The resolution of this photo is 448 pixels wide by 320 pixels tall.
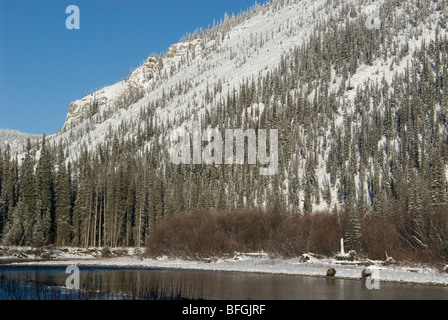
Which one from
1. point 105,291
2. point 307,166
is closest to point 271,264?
point 105,291

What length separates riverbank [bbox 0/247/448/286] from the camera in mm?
40062

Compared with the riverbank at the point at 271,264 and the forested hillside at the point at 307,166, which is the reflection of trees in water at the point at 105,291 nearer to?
the riverbank at the point at 271,264

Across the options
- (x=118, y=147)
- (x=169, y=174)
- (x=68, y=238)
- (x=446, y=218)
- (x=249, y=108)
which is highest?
(x=249, y=108)

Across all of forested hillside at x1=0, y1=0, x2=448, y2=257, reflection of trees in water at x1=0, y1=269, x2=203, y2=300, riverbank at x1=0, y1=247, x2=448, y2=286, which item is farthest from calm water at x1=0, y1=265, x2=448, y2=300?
forested hillside at x1=0, y1=0, x2=448, y2=257

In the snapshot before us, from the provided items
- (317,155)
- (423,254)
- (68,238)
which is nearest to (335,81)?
(317,155)

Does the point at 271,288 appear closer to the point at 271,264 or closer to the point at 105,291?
the point at 105,291

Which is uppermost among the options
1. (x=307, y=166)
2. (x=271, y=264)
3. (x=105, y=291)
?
(x=307, y=166)

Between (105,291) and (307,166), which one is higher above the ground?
(307,166)

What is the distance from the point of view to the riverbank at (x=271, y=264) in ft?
131

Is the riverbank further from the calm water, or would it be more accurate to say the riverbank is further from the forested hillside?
the forested hillside

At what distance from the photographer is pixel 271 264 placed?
55688 millimetres
